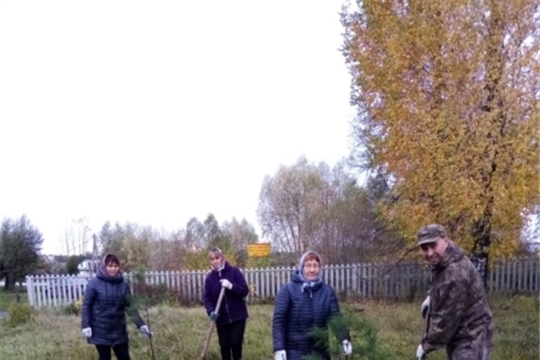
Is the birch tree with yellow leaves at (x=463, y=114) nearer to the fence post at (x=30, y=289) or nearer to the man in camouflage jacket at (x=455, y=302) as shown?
the man in camouflage jacket at (x=455, y=302)

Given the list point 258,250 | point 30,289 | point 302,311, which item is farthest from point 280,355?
point 258,250

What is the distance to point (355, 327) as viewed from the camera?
2.94m

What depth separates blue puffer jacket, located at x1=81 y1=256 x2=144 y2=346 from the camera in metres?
4.39

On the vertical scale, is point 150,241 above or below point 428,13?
below

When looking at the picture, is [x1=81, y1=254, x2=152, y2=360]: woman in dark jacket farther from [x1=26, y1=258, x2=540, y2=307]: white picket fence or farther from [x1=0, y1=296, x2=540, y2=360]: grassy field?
[x1=26, y1=258, x2=540, y2=307]: white picket fence

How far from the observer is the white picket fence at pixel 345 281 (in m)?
12.5

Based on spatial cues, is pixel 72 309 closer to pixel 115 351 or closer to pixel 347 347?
pixel 115 351

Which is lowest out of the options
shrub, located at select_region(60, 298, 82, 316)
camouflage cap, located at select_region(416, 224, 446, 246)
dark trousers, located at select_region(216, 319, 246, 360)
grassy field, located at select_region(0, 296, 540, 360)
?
shrub, located at select_region(60, 298, 82, 316)

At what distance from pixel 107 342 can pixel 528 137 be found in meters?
6.69

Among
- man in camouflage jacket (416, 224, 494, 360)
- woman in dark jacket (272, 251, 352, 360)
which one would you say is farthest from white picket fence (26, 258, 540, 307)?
man in camouflage jacket (416, 224, 494, 360)

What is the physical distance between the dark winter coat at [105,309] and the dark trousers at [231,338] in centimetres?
89

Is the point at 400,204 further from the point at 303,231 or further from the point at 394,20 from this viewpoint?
the point at 303,231

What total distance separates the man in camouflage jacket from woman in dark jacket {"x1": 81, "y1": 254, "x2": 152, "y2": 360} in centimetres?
246

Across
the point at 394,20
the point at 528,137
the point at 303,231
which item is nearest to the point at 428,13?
the point at 394,20
